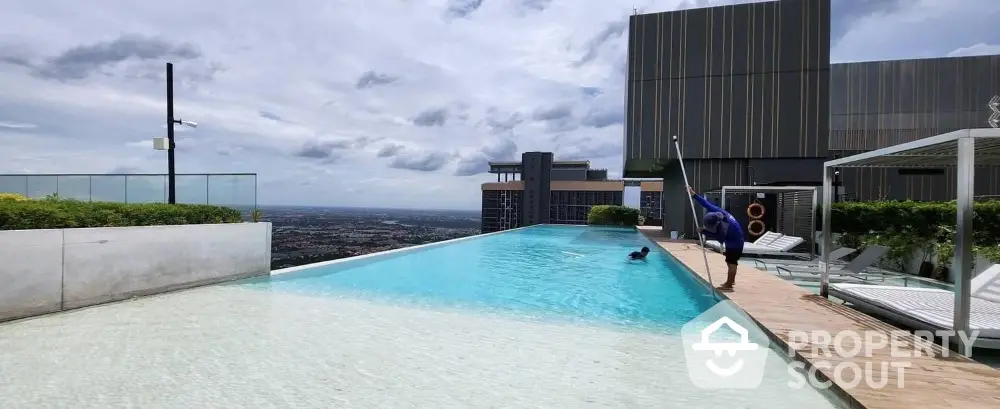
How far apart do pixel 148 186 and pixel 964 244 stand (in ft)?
37.9

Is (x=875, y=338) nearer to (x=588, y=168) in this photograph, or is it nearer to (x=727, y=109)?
(x=727, y=109)

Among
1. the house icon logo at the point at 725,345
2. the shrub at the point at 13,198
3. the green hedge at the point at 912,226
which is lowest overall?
the house icon logo at the point at 725,345

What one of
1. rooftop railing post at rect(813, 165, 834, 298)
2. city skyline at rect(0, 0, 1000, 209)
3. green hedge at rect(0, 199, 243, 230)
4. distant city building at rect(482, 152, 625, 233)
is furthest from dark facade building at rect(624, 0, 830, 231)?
distant city building at rect(482, 152, 625, 233)

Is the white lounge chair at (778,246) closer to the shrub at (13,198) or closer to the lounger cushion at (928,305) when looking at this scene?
the lounger cushion at (928,305)

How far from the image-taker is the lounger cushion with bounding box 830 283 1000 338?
4.36 metres

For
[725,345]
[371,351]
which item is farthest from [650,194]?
[371,351]

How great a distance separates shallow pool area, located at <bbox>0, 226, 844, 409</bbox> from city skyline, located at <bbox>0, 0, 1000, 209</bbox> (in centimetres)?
399

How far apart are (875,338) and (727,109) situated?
1514 centimetres

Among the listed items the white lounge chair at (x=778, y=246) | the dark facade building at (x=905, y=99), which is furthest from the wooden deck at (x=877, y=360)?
the dark facade building at (x=905, y=99)

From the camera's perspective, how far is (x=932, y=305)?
5195 millimetres

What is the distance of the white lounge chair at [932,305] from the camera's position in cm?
432

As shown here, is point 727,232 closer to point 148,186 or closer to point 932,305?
point 932,305

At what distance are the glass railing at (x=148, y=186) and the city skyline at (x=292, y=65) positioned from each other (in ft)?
0.90

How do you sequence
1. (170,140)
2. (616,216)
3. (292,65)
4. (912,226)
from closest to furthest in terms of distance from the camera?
(170,140), (912,226), (292,65), (616,216)
